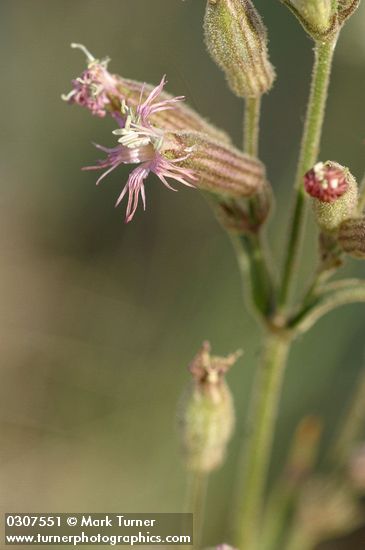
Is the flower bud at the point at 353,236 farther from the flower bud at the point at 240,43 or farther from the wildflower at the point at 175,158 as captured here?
the flower bud at the point at 240,43

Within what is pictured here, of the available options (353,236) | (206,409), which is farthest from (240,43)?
(206,409)

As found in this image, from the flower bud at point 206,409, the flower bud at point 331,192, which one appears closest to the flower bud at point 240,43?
the flower bud at point 331,192

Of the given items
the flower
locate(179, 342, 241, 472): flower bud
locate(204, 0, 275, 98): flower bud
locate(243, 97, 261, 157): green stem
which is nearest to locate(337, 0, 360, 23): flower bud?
locate(204, 0, 275, 98): flower bud

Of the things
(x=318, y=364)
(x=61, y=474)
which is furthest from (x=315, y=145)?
(x=61, y=474)

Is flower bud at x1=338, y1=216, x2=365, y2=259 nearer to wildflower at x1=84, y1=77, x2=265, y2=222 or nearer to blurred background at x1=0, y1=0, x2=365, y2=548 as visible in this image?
wildflower at x1=84, y1=77, x2=265, y2=222

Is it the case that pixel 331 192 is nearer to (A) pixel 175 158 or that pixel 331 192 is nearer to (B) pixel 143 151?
(A) pixel 175 158

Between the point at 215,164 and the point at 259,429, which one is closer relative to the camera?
the point at 215,164
